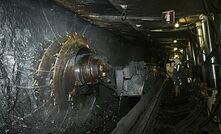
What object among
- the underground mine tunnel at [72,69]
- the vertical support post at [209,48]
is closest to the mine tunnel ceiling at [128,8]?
the underground mine tunnel at [72,69]

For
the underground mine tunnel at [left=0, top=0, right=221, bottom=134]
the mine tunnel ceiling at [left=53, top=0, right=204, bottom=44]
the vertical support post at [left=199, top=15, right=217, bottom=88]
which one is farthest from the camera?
the vertical support post at [left=199, top=15, right=217, bottom=88]

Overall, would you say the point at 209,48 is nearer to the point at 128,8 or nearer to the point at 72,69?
the point at 128,8

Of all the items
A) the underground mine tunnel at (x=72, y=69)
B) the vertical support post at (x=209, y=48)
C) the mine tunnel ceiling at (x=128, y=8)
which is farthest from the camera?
the vertical support post at (x=209, y=48)

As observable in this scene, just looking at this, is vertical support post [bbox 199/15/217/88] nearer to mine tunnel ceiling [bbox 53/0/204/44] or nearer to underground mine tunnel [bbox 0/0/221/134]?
underground mine tunnel [bbox 0/0/221/134]

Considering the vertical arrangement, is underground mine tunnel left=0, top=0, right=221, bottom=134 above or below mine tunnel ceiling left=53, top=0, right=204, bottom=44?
below

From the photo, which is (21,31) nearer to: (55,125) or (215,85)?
(55,125)

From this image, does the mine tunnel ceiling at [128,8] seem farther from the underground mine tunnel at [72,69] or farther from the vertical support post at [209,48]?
the vertical support post at [209,48]

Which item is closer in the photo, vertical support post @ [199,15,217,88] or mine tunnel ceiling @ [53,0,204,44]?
mine tunnel ceiling @ [53,0,204,44]

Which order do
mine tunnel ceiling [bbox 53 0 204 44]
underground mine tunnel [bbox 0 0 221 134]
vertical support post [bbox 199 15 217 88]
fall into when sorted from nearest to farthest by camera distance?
1. underground mine tunnel [bbox 0 0 221 134]
2. mine tunnel ceiling [bbox 53 0 204 44]
3. vertical support post [bbox 199 15 217 88]

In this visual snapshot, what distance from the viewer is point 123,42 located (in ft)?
19.0

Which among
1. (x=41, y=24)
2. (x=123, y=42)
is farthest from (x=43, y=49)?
(x=123, y=42)

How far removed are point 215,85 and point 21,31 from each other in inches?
140

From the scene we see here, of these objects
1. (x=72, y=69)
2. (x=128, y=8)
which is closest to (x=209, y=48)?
(x=128, y=8)

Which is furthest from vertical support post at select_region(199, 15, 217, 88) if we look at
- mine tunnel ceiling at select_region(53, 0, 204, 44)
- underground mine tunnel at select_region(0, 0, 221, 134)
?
mine tunnel ceiling at select_region(53, 0, 204, 44)
